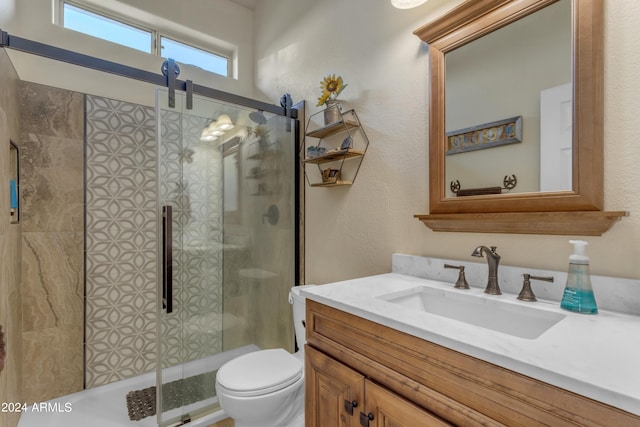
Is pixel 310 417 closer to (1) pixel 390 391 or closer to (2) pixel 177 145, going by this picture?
(1) pixel 390 391

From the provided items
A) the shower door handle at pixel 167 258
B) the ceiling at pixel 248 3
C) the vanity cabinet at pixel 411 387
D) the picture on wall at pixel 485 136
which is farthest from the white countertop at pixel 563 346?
the ceiling at pixel 248 3

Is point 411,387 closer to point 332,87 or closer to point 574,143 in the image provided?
point 574,143

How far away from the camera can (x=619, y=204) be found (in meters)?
0.92

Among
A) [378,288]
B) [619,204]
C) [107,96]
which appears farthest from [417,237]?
[107,96]

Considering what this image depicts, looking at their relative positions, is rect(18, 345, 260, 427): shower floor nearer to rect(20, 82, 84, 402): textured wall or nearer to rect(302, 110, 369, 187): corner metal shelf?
rect(20, 82, 84, 402): textured wall

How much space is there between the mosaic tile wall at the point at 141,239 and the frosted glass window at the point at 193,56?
2.22 feet

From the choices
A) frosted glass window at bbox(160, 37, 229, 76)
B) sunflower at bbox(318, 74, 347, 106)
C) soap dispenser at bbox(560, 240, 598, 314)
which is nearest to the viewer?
soap dispenser at bbox(560, 240, 598, 314)

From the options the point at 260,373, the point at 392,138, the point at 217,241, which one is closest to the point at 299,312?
the point at 260,373

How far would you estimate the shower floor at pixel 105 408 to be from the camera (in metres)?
1.76

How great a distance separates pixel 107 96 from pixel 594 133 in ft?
9.38

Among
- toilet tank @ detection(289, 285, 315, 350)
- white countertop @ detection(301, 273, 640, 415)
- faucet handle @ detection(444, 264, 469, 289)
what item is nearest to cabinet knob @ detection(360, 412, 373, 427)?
white countertop @ detection(301, 273, 640, 415)

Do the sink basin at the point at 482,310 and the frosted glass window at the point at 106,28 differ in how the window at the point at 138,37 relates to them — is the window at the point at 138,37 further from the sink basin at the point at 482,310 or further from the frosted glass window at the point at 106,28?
the sink basin at the point at 482,310

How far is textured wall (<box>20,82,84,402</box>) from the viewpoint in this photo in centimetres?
195

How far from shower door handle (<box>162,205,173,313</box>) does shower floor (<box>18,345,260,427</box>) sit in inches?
16.2
